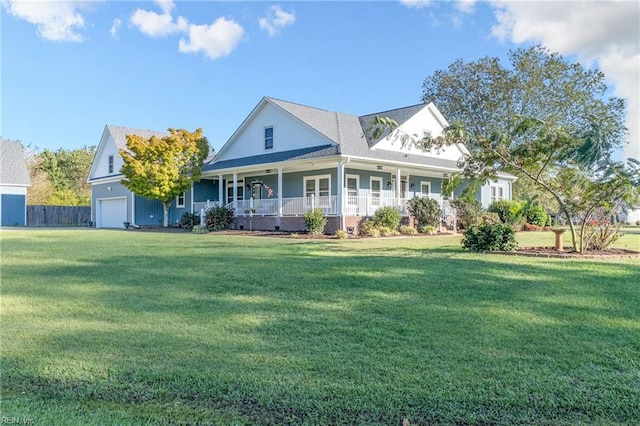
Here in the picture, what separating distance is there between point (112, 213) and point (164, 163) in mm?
9018

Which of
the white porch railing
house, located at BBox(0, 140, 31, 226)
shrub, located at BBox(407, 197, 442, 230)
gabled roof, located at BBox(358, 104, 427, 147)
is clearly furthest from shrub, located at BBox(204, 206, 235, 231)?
house, located at BBox(0, 140, 31, 226)

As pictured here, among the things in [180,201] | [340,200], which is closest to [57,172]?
[180,201]

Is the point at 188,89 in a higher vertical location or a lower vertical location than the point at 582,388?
higher

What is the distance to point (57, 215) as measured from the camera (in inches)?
1305

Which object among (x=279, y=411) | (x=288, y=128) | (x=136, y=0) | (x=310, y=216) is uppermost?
(x=136, y=0)

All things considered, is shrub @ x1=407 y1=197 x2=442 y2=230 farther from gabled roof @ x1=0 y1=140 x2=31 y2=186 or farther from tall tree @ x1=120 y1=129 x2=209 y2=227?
gabled roof @ x1=0 y1=140 x2=31 y2=186

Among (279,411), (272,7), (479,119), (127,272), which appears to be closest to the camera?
(279,411)

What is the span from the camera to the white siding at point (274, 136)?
21.0 m

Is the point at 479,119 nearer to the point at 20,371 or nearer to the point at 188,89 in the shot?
the point at 188,89

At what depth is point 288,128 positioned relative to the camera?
2188 centimetres

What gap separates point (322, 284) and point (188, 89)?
19499 mm

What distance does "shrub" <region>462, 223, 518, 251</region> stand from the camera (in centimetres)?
1042

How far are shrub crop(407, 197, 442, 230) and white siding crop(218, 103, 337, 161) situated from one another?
4.73 m

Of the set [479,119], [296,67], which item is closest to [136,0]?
[296,67]
